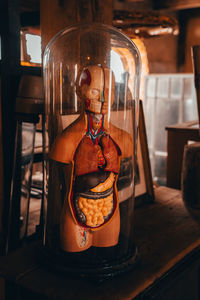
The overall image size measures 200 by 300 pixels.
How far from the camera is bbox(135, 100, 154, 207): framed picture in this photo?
3.44 feet

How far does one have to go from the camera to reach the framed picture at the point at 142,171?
105 centimetres

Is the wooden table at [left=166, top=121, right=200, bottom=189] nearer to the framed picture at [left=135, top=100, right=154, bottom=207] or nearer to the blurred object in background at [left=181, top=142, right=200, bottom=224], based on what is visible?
the framed picture at [left=135, top=100, right=154, bottom=207]

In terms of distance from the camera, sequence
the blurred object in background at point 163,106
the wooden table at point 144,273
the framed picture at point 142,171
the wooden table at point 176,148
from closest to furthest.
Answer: the wooden table at point 144,273
the framed picture at point 142,171
the wooden table at point 176,148
the blurred object in background at point 163,106

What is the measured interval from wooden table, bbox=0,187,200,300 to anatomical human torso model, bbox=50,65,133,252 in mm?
74

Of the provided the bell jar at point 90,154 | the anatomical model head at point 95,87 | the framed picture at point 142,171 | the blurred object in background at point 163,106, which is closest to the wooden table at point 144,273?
the bell jar at point 90,154

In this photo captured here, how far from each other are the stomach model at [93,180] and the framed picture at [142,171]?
0.43 metres

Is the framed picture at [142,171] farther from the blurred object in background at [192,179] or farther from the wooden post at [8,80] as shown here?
the wooden post at [8,80]

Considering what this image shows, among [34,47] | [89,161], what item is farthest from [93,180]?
[34,47]

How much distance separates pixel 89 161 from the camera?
0.59 metres

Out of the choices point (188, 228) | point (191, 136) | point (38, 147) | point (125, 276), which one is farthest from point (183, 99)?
point (125, 276)

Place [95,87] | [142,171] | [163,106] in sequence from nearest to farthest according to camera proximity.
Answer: [95,87]
[142,171]
[163,106]

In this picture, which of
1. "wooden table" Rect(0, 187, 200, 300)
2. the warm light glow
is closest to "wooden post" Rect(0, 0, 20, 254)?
the warm light glow

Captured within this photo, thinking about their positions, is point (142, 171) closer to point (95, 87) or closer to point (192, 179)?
point (192, 179)

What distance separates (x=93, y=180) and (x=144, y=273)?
204 mm
